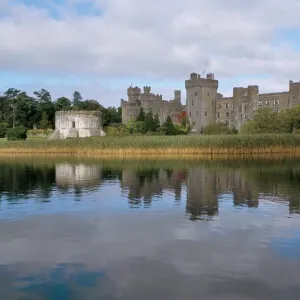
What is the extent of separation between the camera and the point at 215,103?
68125 millimetres

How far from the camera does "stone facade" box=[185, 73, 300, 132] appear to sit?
64.3m

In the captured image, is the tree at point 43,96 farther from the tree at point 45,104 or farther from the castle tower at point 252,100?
the castle tower at point 252,100

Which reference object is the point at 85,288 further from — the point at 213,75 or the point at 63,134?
the point at 213,75

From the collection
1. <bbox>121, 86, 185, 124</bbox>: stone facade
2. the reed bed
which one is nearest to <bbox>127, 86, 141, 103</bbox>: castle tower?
<bbox>121, 86, 185, 124</bbox>: stone facade

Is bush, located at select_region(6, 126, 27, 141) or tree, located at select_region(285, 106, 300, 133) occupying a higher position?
tree, located at select_region(285, 106, 300, 133)

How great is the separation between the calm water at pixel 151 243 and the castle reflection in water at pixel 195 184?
0.24 ft

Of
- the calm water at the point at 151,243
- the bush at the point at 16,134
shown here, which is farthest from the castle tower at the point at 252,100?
the calm water at the point at 151,243

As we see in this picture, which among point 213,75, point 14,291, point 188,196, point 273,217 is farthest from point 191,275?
point 213,75

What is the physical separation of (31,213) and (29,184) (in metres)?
6.51

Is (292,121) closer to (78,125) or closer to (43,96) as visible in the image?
(78,125)

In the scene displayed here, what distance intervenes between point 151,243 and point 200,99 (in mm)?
58705

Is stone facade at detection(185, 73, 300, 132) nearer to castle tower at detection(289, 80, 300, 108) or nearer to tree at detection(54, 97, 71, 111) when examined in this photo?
castle tower at detection(289, 80, 300, 108)

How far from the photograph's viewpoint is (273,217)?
1055 cm

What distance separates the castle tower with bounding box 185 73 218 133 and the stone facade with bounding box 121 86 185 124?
523 cm
